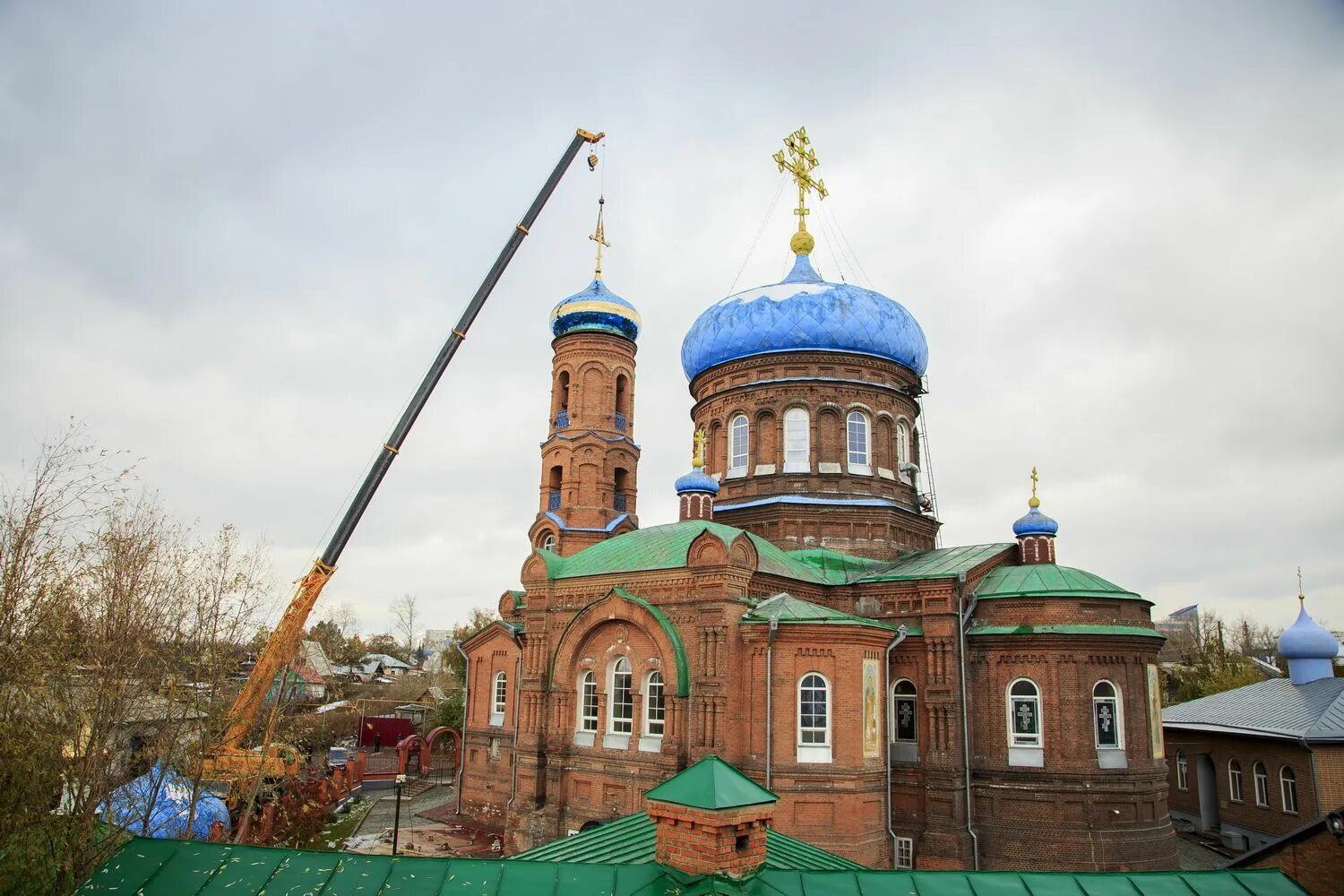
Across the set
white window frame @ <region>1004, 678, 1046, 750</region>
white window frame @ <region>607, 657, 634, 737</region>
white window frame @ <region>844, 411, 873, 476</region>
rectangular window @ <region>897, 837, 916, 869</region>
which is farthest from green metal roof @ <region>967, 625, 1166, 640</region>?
white window frame @ <region>607, 657, 634, 737</region>

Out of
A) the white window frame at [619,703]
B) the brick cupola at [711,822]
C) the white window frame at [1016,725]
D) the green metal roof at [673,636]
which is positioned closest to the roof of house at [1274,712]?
the white window frame at [1016,725]

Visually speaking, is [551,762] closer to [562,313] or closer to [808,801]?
[808,801]

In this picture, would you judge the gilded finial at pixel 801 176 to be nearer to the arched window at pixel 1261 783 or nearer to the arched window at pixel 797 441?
the arched window at pixel 797 441

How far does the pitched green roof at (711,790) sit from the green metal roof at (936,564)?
1269 cm

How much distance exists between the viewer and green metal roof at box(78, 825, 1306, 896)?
6.32 meters

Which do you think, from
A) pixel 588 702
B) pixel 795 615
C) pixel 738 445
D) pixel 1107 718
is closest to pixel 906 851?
pixel 1107 718

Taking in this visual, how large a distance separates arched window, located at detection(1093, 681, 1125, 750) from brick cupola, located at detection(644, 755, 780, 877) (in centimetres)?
1339

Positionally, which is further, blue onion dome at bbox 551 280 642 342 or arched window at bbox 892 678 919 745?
blue onion dome at bbox 551 280 642 342

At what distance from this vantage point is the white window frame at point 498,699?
24.4 meters

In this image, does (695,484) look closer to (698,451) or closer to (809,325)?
(698,451)

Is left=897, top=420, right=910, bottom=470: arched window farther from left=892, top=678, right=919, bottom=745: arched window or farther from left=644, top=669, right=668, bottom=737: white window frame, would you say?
left=644, top=669, right=668, bottom=737: white window frame

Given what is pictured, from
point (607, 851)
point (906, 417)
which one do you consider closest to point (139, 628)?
point (607, 851)

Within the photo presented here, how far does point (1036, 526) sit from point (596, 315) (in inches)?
517

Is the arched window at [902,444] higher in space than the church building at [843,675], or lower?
higher
